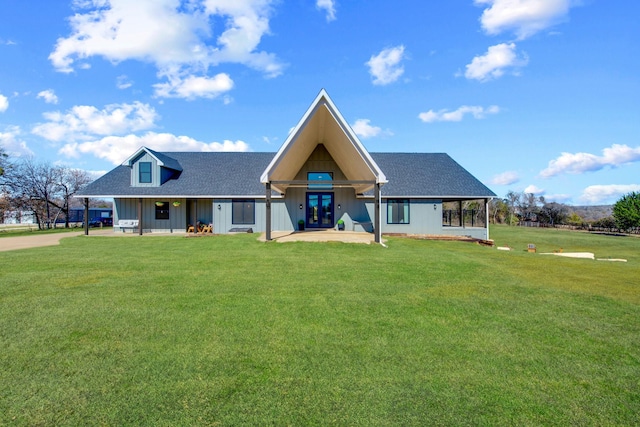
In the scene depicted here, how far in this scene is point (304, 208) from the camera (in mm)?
21125

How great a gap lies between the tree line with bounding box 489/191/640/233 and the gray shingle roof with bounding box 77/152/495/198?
19.6m

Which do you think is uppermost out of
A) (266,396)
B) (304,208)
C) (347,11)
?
(347,11)

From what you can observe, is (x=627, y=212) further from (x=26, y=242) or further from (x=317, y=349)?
(x=26, y=242)

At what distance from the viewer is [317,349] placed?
13.5ft

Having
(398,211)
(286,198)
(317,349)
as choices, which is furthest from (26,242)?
(398,211)

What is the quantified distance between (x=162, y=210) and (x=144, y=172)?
8.91 ft

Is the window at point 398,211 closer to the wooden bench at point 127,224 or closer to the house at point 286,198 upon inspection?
the house at point 286,198

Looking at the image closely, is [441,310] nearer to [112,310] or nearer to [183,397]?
[183,397]

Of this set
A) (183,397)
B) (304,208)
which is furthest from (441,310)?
(304,208)

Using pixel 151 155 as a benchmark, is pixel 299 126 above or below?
below

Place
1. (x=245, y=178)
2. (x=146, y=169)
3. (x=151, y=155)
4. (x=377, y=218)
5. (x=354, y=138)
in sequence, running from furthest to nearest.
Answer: (x=245, y=178), (x=146, y=169), (x=151, y=155), (x=377, y=218), (x=354, y=138)

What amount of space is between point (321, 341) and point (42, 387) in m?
2.91

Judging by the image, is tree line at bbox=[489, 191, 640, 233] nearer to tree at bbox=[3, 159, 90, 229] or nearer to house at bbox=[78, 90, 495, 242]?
house at bbox=[78, 90, 495, 242]

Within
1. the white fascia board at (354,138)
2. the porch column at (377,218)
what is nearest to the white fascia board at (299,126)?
the white fascia board at (354,138)
